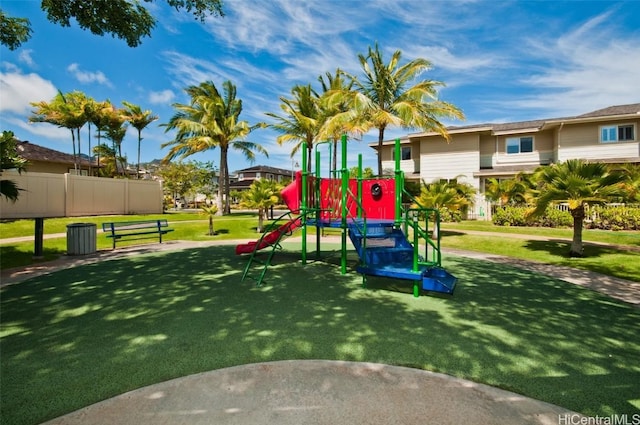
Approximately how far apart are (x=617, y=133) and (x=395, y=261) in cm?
2580

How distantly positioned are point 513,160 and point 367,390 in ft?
93.9

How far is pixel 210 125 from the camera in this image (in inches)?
1088

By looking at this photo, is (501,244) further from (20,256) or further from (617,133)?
(617,133)

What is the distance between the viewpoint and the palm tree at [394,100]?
16.3 metres

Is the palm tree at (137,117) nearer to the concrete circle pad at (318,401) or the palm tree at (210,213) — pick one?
the palm tree at (210,213)

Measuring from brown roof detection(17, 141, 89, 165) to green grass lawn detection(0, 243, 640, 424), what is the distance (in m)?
31.3

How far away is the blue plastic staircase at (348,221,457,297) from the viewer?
20.1 feet

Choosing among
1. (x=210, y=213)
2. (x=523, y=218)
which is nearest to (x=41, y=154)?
(x=210, y=213)

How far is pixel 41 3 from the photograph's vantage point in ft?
26.9

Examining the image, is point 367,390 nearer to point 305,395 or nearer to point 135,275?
point 305,395

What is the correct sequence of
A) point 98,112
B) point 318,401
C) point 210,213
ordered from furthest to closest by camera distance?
point 98,112 < point 210,213 < point 318,401

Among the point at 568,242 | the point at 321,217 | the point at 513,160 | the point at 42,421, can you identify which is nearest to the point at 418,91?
the point at 568,242

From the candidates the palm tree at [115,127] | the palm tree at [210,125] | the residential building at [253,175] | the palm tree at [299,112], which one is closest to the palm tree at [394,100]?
the palm tree at [299,112]

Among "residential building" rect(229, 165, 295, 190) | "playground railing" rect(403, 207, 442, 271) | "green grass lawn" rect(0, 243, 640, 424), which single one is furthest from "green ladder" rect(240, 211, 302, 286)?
"residential building" rect(229, 165, 295, 190)
